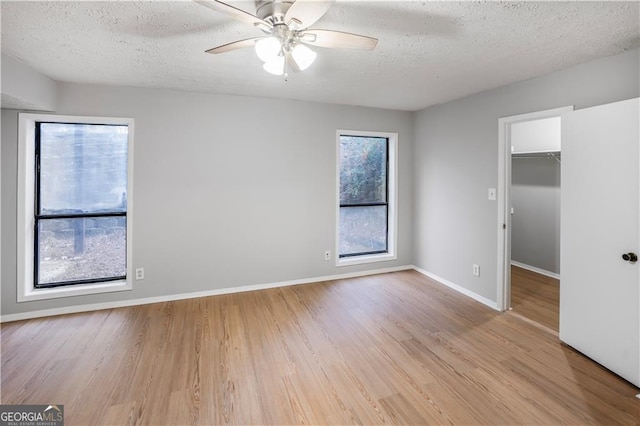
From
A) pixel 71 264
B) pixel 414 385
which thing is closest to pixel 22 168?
pixel 71 264

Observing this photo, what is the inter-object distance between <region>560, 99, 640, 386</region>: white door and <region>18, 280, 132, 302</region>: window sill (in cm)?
439

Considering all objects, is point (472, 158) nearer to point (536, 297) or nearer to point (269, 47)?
point (536, 297)

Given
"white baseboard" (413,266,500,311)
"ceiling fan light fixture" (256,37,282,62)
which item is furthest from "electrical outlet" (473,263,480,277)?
"ceiling fan light fixture" (256,37,282,62)

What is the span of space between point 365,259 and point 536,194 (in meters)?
2.78

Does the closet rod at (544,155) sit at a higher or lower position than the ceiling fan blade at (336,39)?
lower

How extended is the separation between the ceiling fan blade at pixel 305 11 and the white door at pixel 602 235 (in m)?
2.21

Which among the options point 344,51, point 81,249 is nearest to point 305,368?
point 344,51

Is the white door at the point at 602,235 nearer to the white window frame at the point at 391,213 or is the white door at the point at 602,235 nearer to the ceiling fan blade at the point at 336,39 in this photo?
the ceiling fan blade at the point at 336,39

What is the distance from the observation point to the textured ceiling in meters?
1.79

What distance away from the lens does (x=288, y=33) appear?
5.57 feet

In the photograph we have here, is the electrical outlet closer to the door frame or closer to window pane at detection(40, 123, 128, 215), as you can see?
the door frame

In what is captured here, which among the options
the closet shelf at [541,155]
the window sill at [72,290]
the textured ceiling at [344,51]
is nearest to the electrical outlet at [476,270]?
the closet shelf at [541,155]

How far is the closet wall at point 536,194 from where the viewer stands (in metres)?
4.07

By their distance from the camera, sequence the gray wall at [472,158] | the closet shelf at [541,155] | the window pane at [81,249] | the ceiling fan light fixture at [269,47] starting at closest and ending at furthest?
1. the ceiling fan light fixture at [269,47]
2. the gray wall at [472,158]
3. the window pane at [81,249]
4. the closet shelf at [541,155]
